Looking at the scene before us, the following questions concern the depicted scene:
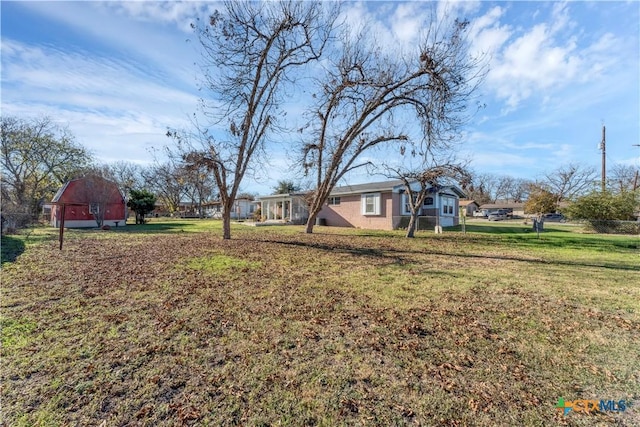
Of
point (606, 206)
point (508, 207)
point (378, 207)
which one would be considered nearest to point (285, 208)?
point (378, 207)

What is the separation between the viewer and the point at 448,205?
23.0 m

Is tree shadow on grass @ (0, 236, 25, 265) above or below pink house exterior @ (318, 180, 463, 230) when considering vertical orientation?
below

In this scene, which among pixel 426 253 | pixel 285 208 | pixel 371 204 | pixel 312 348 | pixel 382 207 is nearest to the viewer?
pixel 312 348

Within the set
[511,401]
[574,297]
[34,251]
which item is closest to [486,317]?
[511,401]

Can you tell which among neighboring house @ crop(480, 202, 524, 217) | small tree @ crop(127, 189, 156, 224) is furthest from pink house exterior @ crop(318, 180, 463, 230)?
neighboring house @ crop(480, 202, 524, 217)

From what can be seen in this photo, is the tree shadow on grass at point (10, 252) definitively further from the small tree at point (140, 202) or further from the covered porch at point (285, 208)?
the covered porch at point (285, 208)

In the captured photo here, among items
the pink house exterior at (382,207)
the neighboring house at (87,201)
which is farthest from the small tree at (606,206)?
the neighboring house at (87,201)

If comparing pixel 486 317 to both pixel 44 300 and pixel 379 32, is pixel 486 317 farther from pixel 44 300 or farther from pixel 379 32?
pixel 379 32

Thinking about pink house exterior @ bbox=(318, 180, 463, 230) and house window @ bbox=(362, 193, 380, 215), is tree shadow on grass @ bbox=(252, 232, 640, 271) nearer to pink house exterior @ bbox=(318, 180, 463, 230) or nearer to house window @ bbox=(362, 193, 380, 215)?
pink house exterior @ bbox=(318, 180, 463, 230)

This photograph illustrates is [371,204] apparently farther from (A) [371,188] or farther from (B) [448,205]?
(B) [448,205]

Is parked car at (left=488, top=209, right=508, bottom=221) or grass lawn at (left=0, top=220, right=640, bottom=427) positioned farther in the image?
parked car at (left=488, top=209, right=508, bottom=221)

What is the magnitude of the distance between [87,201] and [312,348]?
22.9m

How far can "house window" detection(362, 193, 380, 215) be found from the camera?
69.0ft

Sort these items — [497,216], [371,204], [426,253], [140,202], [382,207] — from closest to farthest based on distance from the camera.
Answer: [426,253] → [382,207] → [371,204] → [140,202] → [497,216]
